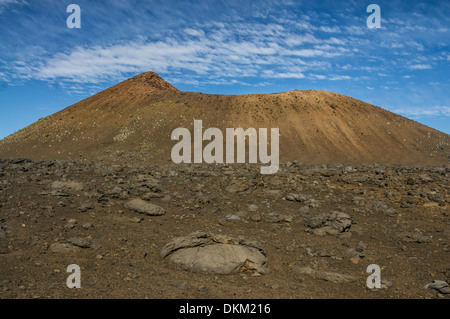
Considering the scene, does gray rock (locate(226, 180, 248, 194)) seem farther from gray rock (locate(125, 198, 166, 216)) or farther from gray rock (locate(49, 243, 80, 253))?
gray rock (locate(49, 243, 80, 253))

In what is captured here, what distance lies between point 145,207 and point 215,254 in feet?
12.1

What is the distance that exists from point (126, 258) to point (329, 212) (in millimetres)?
6282

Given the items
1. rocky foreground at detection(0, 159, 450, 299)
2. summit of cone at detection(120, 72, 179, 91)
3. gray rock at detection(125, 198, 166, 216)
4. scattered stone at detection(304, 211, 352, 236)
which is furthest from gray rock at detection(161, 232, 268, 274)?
summit of cone at detection(120, 72, 179, 91)

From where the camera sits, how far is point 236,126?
3234 cm

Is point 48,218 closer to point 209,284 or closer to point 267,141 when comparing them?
point 209,284

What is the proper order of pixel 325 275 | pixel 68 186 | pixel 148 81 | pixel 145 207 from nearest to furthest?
pixel 325 275, pixel 145 207, pixel 68 186, pixel 148 81

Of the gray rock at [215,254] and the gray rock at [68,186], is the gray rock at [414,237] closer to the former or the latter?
the gray rock at [215,254]

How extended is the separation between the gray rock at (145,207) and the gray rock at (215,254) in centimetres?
224

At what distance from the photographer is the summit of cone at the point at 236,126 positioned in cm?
3044

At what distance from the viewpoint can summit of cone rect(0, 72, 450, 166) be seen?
99.9 feet

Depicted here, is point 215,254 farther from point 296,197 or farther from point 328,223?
point 296,197

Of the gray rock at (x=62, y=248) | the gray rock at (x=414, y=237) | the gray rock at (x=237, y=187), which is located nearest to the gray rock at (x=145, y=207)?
the gray rock at (x=62, y=248)

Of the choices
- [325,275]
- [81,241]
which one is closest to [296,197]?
[325,275]

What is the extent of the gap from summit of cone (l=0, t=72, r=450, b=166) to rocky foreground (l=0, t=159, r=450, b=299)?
14771 millimetres
